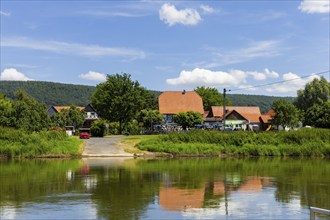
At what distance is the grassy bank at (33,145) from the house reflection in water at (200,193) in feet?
69.6

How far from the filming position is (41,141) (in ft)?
141

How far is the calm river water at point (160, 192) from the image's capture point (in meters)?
16.0

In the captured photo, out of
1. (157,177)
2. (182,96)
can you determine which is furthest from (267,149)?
(182,96)

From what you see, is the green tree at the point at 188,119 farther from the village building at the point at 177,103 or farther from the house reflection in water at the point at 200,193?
the house reflection in water at the point at 200,193

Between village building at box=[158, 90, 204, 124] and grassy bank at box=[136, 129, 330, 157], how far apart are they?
40017 mm

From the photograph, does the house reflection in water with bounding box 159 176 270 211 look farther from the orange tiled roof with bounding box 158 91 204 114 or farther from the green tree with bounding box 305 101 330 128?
the orange tiled roof with bounding box 158 91 204 114

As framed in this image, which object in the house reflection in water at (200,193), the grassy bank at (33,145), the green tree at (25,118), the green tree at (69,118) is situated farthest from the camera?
the green tree at (69,118)

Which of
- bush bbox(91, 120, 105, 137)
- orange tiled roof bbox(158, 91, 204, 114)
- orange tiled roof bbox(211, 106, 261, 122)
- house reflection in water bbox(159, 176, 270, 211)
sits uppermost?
orange tiled roof bbox(158, 91, 204, 114)

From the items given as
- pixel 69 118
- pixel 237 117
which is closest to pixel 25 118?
pixel 237 117

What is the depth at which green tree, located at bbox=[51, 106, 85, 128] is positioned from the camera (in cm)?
10715

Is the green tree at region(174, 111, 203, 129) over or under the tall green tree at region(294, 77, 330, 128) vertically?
under

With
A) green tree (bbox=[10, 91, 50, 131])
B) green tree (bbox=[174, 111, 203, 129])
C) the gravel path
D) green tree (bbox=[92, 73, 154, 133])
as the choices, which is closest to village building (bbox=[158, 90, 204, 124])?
green tree (bbox=[174, 111, 203, 129])

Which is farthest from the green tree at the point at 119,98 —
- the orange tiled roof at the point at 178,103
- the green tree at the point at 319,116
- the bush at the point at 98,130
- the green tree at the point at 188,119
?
the green tree at the point at 319,116

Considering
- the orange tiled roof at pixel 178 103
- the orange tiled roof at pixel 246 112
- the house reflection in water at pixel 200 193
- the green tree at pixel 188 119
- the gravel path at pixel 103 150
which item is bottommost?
the house reflection in water at pixel 200 193
